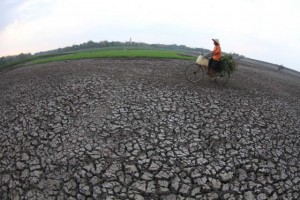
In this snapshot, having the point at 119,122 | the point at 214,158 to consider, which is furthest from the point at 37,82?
the point at 214,158

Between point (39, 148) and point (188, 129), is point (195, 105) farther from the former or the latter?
point (39, 148)

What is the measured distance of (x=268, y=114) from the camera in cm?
1459

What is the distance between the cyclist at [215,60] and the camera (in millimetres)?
16234

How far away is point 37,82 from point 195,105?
33.1ft

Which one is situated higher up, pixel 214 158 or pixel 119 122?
pixel 119 122

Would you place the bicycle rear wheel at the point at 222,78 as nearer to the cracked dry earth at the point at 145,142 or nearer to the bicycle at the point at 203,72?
the bicycle at the point at 203,72

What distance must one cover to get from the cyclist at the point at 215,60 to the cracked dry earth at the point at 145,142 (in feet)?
3.35

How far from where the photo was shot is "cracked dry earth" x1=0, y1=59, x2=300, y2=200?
9055 mm

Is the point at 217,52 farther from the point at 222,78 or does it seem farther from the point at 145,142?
the point at 145,142

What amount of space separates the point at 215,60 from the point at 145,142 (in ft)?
26.4

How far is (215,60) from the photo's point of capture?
55.0ft

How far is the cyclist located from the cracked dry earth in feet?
3.35

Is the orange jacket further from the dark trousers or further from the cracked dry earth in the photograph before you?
the cracked dry earth

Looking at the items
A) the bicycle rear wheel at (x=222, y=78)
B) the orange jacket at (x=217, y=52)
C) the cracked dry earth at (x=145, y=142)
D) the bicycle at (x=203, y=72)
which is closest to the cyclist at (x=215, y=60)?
the orange jacket at (x=217, y=52)
